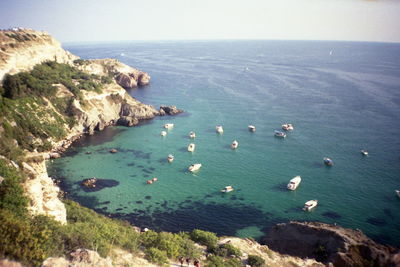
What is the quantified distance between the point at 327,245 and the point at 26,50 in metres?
97.0

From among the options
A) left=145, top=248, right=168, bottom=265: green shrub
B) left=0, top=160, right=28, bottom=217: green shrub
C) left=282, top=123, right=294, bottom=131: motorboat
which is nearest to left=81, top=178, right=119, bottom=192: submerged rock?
left=0, top=160, right=28, bottom=217: green shrub

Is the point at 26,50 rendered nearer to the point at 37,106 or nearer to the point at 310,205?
the point at 37,106

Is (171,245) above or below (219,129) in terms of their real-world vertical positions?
below

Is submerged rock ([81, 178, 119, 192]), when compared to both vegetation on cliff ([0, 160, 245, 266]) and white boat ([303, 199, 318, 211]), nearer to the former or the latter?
vegetation on cliff ([0, 160, 245, 266])

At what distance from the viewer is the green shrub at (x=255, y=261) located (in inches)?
1119

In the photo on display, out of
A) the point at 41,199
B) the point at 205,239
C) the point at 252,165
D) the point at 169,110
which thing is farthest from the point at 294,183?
the point at 169,110

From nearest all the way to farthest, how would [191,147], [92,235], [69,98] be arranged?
[92,235] → [191,147] → [69,98]

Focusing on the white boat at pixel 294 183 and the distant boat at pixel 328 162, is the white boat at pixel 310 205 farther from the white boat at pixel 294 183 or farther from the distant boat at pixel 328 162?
the distant boat at pixel 328 162

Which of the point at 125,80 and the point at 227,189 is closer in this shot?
the point at 227,189

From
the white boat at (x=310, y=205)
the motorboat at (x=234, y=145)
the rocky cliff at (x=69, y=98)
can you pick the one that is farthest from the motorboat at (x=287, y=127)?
the rocky cliff at (x=69, y=98)

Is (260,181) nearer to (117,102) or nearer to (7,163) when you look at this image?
(7,163)

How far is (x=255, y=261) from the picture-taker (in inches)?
1128

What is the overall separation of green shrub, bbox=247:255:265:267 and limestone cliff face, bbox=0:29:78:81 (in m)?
73.4

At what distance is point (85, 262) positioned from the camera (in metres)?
19.5
